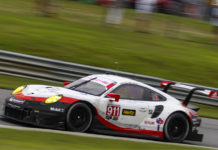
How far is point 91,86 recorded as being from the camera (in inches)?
360

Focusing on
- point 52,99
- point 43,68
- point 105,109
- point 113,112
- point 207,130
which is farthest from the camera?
point 43,68

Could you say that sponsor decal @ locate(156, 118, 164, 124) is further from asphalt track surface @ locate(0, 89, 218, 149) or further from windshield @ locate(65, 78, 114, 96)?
windshield @ locate(65, 78, 114, 96)

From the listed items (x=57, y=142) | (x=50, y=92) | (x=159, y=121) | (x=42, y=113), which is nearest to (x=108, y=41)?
(x=159, y=121)

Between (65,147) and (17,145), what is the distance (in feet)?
2.38

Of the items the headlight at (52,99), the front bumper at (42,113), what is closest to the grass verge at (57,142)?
the front bumper at (42,113)

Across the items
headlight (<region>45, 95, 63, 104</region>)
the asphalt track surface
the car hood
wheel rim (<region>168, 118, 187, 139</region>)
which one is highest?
the car hood

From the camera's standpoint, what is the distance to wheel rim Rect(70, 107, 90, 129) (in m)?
8.38

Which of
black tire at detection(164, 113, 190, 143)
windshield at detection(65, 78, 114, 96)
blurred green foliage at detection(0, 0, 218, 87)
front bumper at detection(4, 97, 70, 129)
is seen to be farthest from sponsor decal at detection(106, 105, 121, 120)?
blurred green foliage at detection(0, 0, 218, 87)

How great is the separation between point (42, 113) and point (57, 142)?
1.28 meters

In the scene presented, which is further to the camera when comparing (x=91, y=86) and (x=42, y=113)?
(x=91, y=86)

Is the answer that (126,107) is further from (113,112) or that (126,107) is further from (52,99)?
(52,99)

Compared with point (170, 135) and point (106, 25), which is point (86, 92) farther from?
point (106, 25)

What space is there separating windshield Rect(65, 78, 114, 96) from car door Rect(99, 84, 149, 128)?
7.8 inches

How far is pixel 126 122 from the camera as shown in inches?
357
